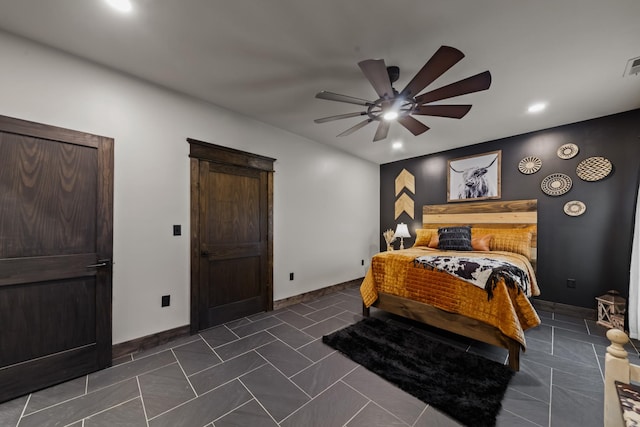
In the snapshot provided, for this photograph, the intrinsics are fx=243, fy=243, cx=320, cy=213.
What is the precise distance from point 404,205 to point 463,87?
136 inches

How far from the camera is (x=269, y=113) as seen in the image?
10.0ft

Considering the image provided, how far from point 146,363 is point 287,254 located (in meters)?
1.93

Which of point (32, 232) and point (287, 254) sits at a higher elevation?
point (32, 232)

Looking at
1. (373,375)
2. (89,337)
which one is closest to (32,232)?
(89,337)

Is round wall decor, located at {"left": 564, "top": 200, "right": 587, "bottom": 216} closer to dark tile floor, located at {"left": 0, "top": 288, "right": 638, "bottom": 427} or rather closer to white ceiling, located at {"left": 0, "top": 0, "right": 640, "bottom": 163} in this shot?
white ceiling, located at {"left": 0, "top": 0, "right": 640, "bottom": 163}

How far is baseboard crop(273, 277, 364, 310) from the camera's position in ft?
11.4

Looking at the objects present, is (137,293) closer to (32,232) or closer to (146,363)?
(146,363)

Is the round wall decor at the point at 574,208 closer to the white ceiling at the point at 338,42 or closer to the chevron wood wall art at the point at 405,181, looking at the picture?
the white ceiling at the point at 338,42

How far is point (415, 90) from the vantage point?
1.89 metres

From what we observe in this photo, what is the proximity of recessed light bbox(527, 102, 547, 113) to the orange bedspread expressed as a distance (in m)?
1.84

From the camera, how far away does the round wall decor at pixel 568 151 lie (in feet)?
10.8

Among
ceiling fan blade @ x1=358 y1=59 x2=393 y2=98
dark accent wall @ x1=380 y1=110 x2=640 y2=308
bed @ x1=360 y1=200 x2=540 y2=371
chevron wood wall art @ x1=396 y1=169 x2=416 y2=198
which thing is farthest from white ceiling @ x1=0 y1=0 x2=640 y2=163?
chevron wood wall art @ x1=396 y1=169 x2=416 y2=198

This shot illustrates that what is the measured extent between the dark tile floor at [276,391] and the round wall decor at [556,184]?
6.20ft

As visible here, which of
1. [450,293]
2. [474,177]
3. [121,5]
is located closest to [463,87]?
[450,293]
